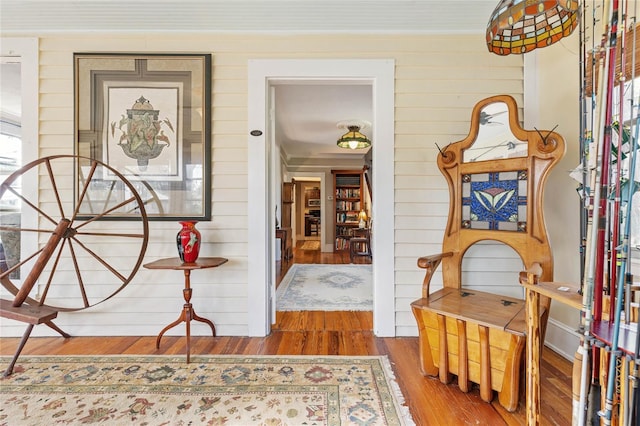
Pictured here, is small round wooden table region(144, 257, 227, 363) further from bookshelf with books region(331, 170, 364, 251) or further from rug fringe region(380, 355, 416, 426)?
bookshelf with books region(331, 170, 364, 251)

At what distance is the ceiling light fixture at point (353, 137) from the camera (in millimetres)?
4602

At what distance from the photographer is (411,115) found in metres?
2.39

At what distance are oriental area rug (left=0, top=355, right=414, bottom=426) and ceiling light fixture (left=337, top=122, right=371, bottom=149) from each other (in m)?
3.38

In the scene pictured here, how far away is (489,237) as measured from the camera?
192 cm

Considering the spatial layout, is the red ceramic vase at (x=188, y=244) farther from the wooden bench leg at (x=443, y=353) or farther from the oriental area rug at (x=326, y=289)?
the wooden bench leg at (x=443, y=353)

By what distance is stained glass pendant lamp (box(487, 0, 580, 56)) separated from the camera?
4.01 feet

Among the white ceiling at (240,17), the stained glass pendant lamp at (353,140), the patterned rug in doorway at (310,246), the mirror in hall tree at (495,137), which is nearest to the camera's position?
the mirror in hall tree at (495,137)

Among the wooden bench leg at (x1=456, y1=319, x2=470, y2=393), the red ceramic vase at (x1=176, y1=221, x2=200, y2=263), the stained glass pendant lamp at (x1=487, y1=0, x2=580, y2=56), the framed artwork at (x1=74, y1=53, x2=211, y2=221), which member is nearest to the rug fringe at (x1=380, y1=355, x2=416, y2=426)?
the wooden bench leg at (x1=456, y1=319, x2=470, y2=393)

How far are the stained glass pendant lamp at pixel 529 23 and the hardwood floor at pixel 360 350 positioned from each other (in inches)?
73.8

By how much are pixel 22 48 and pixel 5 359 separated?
7.84ft

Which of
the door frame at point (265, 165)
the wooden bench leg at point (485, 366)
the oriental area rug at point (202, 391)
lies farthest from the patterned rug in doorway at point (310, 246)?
the wooden bench leg at point (485, 366)

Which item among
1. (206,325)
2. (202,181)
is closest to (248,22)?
(202,181)

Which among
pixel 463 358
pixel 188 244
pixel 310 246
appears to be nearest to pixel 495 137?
pixel 463 358

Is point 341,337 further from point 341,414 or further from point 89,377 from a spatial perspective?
point 89,377
